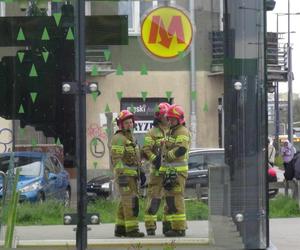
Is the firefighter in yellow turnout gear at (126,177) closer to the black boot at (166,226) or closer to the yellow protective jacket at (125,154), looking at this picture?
the yellow protective jacket at (125,154)

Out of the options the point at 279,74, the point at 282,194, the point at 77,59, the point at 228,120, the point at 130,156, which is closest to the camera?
the point at 77,59

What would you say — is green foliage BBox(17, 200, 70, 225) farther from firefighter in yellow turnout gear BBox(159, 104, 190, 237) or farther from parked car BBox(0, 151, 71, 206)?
firefighter in yellow turnout gear BBox(159, 104, 190, 237)

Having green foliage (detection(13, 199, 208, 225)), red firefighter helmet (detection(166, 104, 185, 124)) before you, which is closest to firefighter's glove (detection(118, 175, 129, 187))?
green foliage (detection(13, 199, 208, 225))

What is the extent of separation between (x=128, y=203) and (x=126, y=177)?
0.28 m

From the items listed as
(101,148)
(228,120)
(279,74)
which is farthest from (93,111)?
(279,74)

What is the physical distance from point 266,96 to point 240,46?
48cm

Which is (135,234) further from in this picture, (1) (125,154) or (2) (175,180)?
(1) (125,154)

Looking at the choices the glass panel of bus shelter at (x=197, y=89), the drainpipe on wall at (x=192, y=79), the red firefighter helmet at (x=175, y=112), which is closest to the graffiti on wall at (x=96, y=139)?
the glass panel of bus shelter at (x=197, y=89)

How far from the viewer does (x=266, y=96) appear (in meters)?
6.14

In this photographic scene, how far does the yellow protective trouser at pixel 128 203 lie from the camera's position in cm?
684

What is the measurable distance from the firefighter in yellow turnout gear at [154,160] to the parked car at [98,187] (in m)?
0.58

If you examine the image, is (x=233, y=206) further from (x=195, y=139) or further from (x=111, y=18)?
(x=111, y=18)

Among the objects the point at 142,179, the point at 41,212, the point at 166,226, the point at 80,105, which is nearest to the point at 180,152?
the point at 142,179

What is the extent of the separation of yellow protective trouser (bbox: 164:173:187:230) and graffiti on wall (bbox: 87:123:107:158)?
136 cm
